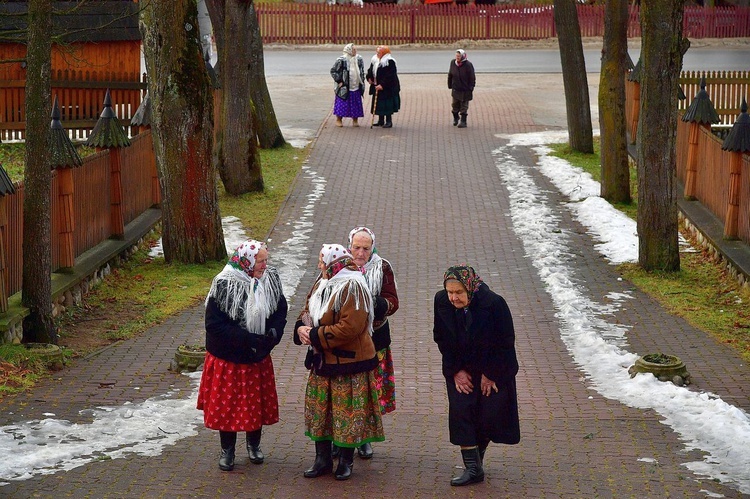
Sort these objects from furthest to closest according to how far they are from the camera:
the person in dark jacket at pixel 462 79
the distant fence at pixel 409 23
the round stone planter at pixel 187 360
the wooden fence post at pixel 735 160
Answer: the distant fence at pixel 409 23, the person in dark jacket at pixel 462 79, the wooden fence post at pixel 735 160, the round stone planter at pixel 187 360

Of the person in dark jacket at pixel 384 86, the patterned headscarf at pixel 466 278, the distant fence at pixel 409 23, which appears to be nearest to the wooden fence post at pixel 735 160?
the patterned headscarf at pixel 466 278

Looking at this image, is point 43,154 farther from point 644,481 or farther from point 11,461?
point 644,481

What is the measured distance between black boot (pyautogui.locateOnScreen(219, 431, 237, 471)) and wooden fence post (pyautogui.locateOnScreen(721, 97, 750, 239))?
8825 millimetres

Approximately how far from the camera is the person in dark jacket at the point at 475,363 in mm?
7215

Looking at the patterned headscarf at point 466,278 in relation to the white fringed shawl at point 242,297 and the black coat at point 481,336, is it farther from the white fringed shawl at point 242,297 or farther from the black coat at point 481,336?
the white fringed shawl at point 242,297

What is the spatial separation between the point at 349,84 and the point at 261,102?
2854 millimetres

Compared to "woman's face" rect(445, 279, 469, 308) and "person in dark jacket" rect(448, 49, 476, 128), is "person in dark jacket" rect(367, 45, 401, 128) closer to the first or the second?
A: "person in dark jacket" rect(448, 49, 476, 128)

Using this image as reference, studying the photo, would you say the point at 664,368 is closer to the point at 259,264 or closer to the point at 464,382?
the point at 464,382

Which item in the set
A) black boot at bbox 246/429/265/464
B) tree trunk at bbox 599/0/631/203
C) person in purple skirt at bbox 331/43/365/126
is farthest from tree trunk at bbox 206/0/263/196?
black boot at bbox 246/429/265/464

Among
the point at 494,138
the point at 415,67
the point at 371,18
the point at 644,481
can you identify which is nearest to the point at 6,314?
the point at 644,481

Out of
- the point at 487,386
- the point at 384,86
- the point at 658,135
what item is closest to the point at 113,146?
the point at 658,135

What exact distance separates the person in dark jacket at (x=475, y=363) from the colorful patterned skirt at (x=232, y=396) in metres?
1.25

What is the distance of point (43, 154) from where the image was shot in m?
10.7

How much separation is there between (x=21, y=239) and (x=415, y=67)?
2559 centimetres
